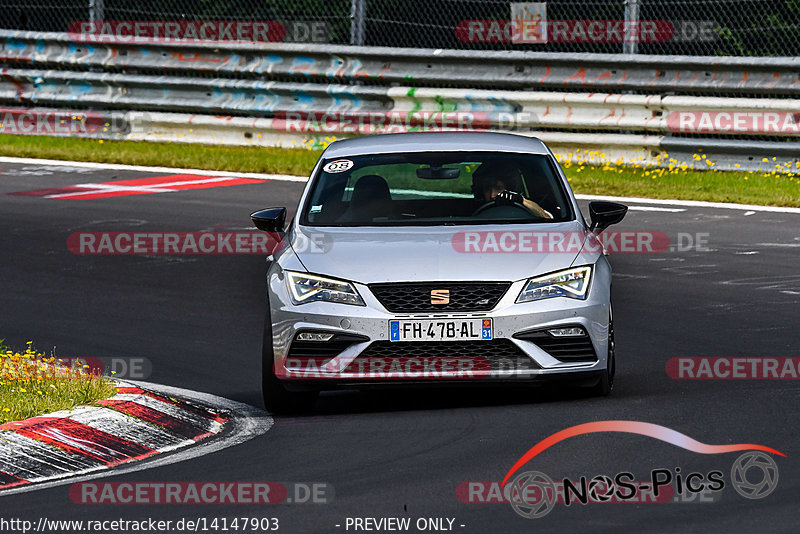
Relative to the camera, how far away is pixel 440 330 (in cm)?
819

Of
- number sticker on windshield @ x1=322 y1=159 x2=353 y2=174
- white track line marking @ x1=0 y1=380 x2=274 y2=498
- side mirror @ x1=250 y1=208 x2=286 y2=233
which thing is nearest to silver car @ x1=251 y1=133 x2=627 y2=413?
white track line marking @ x1=0 y1=380 x2=274 y2=498

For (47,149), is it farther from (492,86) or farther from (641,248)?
(641,248)

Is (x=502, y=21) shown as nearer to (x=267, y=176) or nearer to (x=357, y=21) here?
(x=357, y=21)

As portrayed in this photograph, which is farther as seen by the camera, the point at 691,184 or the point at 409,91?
the point at 409,91

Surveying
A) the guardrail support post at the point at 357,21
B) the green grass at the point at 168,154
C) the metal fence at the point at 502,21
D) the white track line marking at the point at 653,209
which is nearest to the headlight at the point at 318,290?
the white track line marking at the point at 653,209

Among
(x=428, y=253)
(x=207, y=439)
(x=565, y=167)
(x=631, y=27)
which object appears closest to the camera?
(x=207, y=439)

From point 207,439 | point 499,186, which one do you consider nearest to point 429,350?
point 207,439

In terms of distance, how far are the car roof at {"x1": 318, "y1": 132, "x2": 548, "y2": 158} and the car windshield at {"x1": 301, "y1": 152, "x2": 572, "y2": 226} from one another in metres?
0.05

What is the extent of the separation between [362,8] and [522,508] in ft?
46.3

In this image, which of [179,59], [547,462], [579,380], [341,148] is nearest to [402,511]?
[547,462]

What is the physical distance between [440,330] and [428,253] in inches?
18.2

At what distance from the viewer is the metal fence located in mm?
20578

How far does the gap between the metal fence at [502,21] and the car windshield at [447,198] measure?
29.6 ft

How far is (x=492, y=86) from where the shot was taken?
62.0 ft
